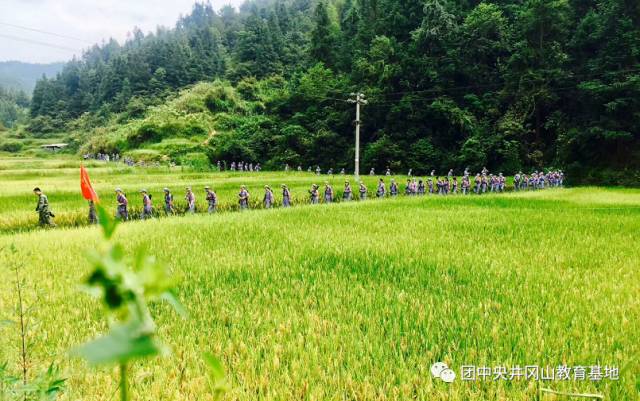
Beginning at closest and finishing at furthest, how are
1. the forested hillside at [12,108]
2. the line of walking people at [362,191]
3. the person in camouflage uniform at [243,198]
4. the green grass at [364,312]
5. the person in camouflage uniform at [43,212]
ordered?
the green grass at [364,312] → the person in camouflage uniform at [43,212] → the line of walking people at [362,191] → the person in camouflage uniform at [243,198] → the forested hillside at [12,108]

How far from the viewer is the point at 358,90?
153ft

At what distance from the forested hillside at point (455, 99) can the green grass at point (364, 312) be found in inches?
1164

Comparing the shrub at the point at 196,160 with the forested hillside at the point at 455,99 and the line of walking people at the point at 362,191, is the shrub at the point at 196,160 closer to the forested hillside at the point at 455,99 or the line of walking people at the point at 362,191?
the forested hillside at the point at 455,99

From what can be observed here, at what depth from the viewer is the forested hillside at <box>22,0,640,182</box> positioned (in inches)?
1340

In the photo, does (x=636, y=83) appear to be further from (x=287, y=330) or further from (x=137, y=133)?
(x=137, y=133)

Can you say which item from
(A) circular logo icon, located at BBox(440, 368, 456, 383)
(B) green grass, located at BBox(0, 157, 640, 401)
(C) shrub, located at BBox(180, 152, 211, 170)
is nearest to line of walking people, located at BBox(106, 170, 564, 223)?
(B) green grass, located at BBox(0, 157, 640, 401)

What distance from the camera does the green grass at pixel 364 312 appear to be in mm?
2906

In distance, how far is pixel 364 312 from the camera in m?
4.41

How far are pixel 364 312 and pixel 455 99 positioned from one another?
42.2 meters

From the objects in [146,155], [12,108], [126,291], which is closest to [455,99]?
[146,155]

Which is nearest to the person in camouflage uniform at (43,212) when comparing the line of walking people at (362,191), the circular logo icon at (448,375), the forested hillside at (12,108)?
the line of walking people at (362,191)

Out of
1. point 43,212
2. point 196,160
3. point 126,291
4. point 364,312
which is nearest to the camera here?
point 126,291

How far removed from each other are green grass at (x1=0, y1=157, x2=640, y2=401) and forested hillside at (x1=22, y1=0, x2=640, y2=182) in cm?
2956

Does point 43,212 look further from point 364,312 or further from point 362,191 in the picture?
point 362,191
